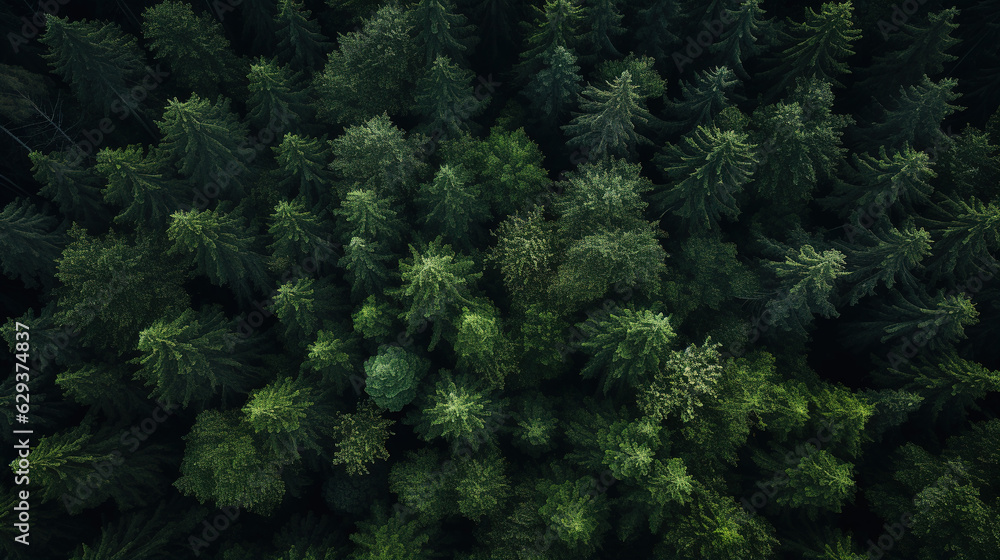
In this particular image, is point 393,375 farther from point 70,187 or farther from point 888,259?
point 888,259

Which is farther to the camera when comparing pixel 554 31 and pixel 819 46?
pixel 554 31

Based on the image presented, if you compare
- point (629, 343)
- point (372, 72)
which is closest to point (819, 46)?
point (629, 343)

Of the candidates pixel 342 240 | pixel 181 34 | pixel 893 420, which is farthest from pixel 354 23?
pixel 893 420

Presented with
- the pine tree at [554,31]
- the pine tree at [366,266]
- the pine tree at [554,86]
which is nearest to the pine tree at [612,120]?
the pine tree at [554,86]

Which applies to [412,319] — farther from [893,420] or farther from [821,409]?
[893,420]

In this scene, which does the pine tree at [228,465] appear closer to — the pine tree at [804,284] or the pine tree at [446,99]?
the pine tree at [446,99]

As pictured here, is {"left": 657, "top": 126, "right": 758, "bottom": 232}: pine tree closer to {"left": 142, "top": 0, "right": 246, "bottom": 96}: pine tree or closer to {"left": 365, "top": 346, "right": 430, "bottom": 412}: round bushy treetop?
{"left": 365, "top": 346, "right": 430, "bottom": 412}: round bushy treetop
